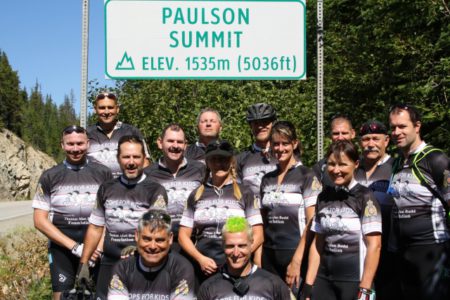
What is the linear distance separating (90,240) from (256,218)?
147 centimetres

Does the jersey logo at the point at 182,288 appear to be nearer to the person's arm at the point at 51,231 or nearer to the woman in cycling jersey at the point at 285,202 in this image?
the woman in cycling jersey at the point at 285,202

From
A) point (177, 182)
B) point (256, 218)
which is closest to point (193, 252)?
Result: point (256, 218)

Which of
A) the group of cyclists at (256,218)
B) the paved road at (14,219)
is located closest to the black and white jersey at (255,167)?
the group of cyclists at (256,218)

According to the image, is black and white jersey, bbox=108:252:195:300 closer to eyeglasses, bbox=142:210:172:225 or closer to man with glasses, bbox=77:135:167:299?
eyeglasses, bbox=142:210:172:225

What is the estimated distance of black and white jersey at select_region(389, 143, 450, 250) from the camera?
4.67 metres

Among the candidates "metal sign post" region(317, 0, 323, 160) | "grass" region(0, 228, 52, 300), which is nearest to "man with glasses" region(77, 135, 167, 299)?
"metal sign post" region(317, 0, 323, 160)

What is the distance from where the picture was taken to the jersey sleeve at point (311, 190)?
5094 mm

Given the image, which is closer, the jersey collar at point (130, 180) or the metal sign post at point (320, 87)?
the jersey collar at point (130, 180)

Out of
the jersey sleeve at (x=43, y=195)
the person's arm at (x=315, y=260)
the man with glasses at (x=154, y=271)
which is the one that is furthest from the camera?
the jersey sleeve at (x=43, y=195)

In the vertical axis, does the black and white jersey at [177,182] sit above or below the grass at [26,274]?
above

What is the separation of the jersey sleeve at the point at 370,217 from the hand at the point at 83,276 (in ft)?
7.64

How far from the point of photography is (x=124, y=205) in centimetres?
504

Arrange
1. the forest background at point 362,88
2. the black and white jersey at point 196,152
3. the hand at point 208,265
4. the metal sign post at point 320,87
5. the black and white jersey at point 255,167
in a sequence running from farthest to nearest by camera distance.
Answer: the metal sign post at point 320,87 → the forest background at point 362,88 → the black and white jersey at point 196,152 → the black and white jersey at point 255,167 → the hand at point 208,265

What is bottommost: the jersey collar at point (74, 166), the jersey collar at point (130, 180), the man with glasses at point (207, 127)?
the jersey collar at point (130, 180)
